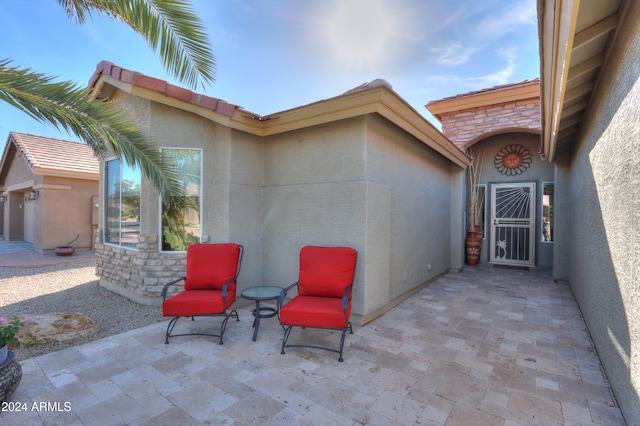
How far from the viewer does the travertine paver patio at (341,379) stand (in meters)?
2.56

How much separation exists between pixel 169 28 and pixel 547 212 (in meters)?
10.4

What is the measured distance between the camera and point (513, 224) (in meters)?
9.48

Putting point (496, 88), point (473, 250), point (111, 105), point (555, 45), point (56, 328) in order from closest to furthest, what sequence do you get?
1. point (555, 45)
2. point (111, 105)
3. point (56, 328)
4. point (496, 88)
5. point (473, 250)

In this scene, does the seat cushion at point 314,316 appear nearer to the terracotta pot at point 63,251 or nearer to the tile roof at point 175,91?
the tile roof at point 175,91

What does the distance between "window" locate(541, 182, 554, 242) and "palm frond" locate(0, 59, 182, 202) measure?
10.1m

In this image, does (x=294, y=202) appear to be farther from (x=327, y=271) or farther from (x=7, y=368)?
(x=7, y=368)

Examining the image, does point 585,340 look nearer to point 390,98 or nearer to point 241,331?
point 390,98

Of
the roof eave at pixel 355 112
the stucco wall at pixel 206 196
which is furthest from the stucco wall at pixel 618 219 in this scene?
the stucco wall at pixel 206 196

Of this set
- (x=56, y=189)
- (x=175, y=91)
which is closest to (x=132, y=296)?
(x=175, y=91)

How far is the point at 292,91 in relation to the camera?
9508mm

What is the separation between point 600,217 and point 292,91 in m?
8.16

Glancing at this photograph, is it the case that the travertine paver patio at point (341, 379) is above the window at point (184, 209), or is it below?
below

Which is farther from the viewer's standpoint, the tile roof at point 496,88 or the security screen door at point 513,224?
the security screen door at point 513,224

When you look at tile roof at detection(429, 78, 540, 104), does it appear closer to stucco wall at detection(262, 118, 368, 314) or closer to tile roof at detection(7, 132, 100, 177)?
stucco wall at detection(262, 118, 368, 314)
